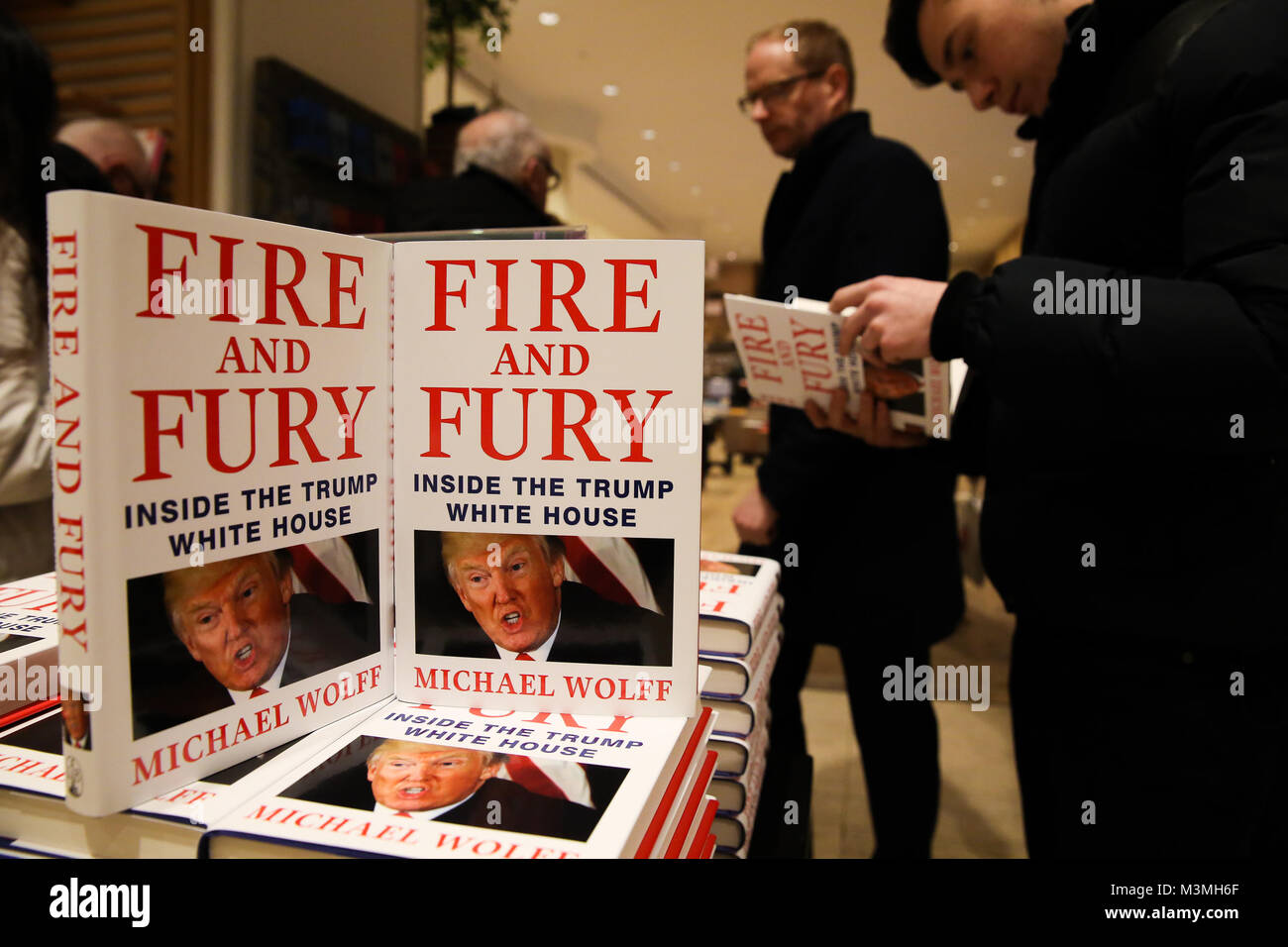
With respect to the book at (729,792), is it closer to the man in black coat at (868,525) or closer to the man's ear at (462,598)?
the man's ear at (462,598)

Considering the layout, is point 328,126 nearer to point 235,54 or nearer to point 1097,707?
point 235,54

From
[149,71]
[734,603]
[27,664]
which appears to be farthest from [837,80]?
[149,71]

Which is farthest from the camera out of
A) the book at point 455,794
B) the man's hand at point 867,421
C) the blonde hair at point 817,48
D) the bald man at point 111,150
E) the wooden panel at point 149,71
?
the wooden panel at point 149,71

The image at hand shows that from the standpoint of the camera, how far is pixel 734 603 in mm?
819

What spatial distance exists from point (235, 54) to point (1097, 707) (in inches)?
120

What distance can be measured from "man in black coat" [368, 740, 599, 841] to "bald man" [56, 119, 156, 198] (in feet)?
6.51

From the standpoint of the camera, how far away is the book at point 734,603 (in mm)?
769

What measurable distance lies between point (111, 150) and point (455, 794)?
2.20 m

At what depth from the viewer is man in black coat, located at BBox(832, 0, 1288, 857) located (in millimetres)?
814

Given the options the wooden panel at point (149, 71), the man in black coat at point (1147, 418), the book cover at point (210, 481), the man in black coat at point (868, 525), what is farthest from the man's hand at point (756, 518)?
the wooden panel at point (149, 71)

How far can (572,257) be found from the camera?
1.97 feet

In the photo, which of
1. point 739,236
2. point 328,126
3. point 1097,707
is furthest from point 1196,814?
point 739,236

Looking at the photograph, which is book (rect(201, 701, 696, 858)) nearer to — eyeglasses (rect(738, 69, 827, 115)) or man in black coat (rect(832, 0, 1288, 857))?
man in black coat (rect(832, 0, 1288, 857))
